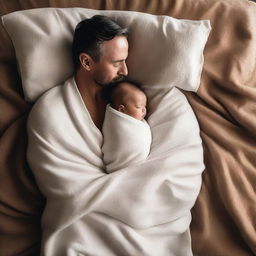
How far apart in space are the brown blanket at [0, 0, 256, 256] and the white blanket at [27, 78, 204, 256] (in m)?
0.06

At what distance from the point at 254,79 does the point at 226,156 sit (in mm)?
293

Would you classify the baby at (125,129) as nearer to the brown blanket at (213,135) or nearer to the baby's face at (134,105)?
the baby's face at (134,105)

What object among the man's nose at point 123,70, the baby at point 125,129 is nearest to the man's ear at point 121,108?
the baby at point 125,129

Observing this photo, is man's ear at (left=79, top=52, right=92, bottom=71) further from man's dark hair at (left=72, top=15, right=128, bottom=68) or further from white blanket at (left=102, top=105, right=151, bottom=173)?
white blanket at (left=102, top=105, right=151, bottom=173)

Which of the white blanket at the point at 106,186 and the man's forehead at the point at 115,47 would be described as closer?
the white blanket at the point at 106,186

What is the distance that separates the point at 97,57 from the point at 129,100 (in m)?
0.17

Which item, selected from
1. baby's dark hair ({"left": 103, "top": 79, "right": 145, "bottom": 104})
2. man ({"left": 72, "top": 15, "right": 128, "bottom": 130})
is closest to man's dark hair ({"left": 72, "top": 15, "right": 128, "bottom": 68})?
man ({"left": 72, "top": 15, "right": 128, "bottom": 130})

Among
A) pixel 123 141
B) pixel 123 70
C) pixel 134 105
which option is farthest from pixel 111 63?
pixel 123 141

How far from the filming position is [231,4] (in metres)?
1.23

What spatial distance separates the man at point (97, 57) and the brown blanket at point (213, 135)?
0.20 meters

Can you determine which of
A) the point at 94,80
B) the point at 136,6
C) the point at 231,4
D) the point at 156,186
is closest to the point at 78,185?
the point at 156,186

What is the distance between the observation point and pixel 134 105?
3.50 ft

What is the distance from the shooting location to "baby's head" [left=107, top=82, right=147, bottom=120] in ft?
3.50

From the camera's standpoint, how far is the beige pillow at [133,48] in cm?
110
